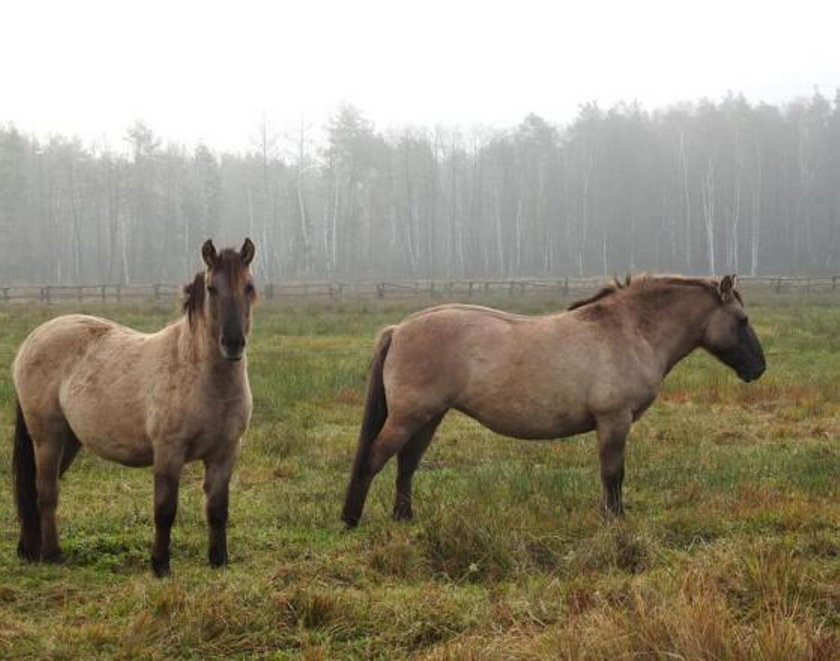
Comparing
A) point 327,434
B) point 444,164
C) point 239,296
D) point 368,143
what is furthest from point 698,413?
point 444,164

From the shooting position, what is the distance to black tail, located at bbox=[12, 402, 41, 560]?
5.50 m

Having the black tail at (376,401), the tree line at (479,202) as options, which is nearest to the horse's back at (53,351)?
the black tail at (376,401)

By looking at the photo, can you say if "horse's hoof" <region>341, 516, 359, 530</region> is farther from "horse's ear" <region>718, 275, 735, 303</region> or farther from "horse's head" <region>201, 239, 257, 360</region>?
"horse's ear" <region>718, 275, 735, 303</region>

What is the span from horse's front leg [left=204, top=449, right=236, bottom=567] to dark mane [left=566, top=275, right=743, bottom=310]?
333 centimetres

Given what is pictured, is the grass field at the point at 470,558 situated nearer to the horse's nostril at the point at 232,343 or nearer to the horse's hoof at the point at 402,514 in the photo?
the horse's hoof at the point at 402,514

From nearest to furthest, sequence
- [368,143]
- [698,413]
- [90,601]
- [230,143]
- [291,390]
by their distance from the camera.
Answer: [90,601]
[698,413]
[291,390]
[368,143]
[230,143]

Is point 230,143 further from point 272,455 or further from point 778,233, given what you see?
point 272,455

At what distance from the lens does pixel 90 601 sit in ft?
15.2

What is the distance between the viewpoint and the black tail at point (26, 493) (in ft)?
18.0

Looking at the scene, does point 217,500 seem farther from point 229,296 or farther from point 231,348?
point 229,296

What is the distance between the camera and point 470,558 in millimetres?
5113

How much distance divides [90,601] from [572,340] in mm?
3945

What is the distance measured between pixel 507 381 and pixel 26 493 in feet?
11.7

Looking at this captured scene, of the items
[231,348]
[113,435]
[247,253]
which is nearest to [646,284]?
[247,253]
